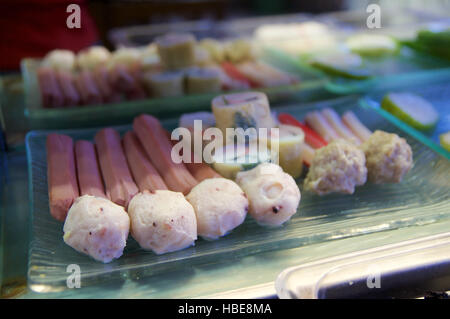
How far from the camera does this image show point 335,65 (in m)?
2.79

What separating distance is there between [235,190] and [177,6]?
217 inches

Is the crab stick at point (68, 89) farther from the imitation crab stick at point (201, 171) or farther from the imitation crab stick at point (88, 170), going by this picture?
the imitation crab stick at point (201, 171)

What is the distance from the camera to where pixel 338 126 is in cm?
212

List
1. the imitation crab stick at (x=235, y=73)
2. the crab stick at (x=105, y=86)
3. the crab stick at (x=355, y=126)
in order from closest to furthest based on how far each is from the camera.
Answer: the crab stick at (x=355, y=126) → the crab stick at (x=105, y=86) → the imitation crab stick at (x=235, y=73)

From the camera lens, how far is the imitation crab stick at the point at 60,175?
146 cm

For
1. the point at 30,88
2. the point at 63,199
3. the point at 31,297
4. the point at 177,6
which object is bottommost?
the point at 31,297

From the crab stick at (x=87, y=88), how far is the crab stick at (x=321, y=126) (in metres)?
1.18

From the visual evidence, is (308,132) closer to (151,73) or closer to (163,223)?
(163,223)

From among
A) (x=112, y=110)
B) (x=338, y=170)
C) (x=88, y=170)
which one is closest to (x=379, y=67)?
(x=338, y=170)

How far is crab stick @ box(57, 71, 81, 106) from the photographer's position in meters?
2.47

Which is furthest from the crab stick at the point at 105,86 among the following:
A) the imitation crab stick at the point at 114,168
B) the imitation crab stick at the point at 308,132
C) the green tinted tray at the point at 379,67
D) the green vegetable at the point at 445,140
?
the green vegetable at the point at 445,140

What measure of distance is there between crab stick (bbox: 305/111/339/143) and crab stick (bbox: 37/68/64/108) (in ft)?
4.41

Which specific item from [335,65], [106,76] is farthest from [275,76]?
[106,76]

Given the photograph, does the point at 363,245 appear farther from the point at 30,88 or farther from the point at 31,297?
the point at 30,88
